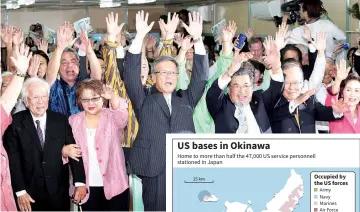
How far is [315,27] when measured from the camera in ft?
14.6

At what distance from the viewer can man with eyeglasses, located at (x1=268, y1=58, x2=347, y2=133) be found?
4348 mm

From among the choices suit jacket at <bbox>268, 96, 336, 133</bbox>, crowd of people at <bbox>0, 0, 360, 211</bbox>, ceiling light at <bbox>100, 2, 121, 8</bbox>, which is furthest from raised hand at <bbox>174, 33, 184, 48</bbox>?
A: suit jacket at <bbox>268, 96, 336, 133</bbox>

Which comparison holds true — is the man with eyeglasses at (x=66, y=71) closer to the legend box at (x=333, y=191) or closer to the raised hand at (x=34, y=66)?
the raised hand at (x=34, y=66)

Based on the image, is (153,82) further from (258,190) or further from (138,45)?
(258,190)

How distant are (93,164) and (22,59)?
0.77 meters

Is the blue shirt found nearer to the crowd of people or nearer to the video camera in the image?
the crowd of people

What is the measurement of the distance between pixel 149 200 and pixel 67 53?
3.39 ft

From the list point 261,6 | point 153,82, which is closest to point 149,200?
point 153,82

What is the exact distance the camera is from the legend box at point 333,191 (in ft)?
6.77

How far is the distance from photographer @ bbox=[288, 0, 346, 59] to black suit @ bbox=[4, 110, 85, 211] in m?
1.56

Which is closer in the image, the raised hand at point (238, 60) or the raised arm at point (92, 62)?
the raised hand at point (238, 60)

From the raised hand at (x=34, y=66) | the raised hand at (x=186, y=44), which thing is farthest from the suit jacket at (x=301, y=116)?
the raised hand at (x=34, y=66)

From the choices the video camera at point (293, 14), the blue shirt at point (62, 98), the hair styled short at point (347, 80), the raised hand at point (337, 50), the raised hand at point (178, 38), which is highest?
the video camera at point (293, 14)

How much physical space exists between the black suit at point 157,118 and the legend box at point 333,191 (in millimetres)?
2024
